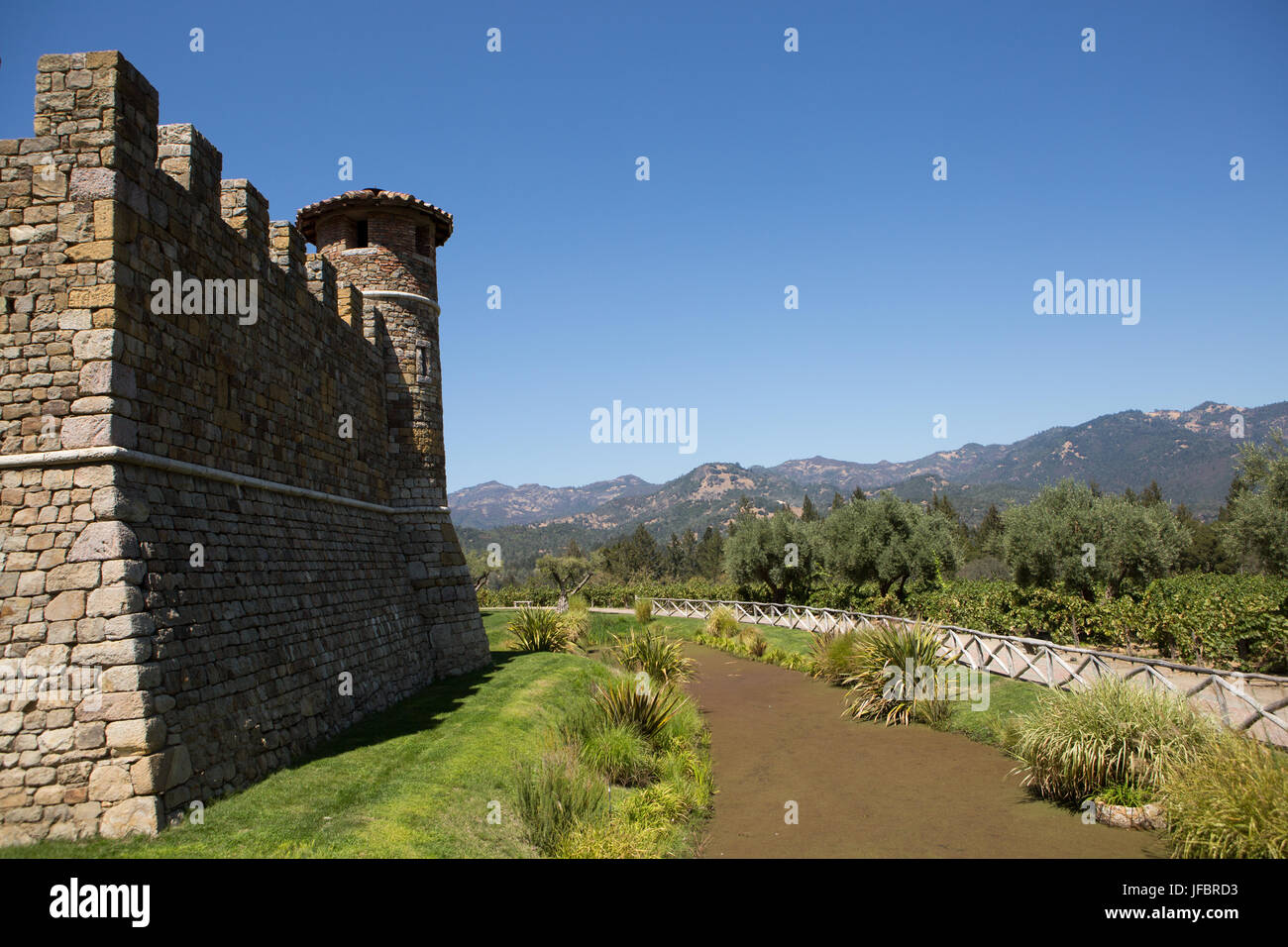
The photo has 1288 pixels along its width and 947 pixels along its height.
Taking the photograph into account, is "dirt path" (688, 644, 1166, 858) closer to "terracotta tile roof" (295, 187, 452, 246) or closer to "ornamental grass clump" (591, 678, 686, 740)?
"ornamental grass clump" (591, 678, 686, 740)

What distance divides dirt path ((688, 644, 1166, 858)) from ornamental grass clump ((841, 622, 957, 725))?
49cm

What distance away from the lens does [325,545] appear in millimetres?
12578

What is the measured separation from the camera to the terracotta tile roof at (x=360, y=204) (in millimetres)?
16891

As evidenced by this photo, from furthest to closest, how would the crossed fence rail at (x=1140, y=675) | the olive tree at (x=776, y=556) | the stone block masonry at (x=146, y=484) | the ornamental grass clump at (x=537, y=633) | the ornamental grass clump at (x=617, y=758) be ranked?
the olive tree at (x=776, y=556) < the ornamental grass clump at (x=537, y=633) < the ornamental grass clump at (x=617, y=758) < the crossed fence rail at (x=1140, y=675) < the stone block masonry at (x=146, y=484)

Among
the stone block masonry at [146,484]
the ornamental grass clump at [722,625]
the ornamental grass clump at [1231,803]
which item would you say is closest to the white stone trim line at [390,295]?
the stone block masonry at [146,484]

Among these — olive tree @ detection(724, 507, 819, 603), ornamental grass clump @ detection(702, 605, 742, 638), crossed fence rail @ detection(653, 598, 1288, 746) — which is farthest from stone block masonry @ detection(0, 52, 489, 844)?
olive tree @ detection(724, 507, 819, 603)

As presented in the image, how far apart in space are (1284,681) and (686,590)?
128 ft

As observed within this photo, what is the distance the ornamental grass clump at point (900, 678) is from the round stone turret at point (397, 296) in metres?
11.1

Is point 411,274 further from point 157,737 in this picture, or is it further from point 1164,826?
point 1164,826

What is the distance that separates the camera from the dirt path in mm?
9453

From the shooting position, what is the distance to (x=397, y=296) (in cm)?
1738

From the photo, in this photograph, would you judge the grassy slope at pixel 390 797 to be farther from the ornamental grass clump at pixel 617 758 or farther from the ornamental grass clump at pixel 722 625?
the ornamental grass clump at pixel 722 625

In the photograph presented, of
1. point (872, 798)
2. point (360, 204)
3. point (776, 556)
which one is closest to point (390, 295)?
point (360, 204)
